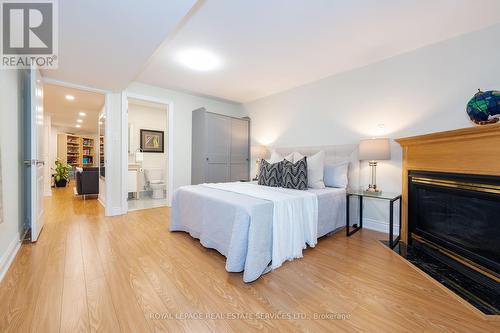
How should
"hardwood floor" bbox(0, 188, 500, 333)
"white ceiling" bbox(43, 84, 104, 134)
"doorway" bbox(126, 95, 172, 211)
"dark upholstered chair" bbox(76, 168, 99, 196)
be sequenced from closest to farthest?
"hardwood floor" bbox(0, 188, 500, 333) → "white ceiling" bbox(43, 84, 104, 134) → "dark upholstered chair" bbox(76, 168, 99, 196) → "doorway" bbox(126, 95, 172, 211)

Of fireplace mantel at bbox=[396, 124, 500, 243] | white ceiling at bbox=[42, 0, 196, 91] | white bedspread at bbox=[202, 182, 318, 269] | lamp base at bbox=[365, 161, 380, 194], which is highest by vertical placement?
white ceiling at bbox=[42, 0, 196, 91]

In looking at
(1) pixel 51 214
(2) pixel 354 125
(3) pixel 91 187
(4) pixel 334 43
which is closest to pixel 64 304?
(1) pixel 51 214

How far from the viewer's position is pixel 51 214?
374 centimetres

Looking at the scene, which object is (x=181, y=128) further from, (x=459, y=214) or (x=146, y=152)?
(x=459, y=214)

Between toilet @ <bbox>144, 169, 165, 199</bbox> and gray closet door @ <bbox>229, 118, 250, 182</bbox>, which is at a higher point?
gray closet door @ <bbox>229, 118, 250, 182</bbox>

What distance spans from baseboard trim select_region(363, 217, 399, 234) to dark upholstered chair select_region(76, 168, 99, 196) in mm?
5874

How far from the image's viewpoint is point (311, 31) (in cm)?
233

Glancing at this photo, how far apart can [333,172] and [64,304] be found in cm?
321

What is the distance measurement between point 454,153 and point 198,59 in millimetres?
3189

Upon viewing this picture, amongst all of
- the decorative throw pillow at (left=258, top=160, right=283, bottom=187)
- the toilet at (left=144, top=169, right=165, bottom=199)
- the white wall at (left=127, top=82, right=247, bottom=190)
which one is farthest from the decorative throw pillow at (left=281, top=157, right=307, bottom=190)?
the toilet at (left=144, top=169, right=165, bottom=199)

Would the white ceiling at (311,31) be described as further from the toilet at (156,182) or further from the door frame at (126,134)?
the toilet at (156,182)

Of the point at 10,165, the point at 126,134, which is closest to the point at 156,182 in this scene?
the point at 126,134

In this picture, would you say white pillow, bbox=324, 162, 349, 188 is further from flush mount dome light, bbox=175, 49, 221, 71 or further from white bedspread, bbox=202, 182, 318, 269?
flush mount dome light, bbox=175, 49, 221, 71

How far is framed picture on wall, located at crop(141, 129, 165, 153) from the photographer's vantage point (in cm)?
552
